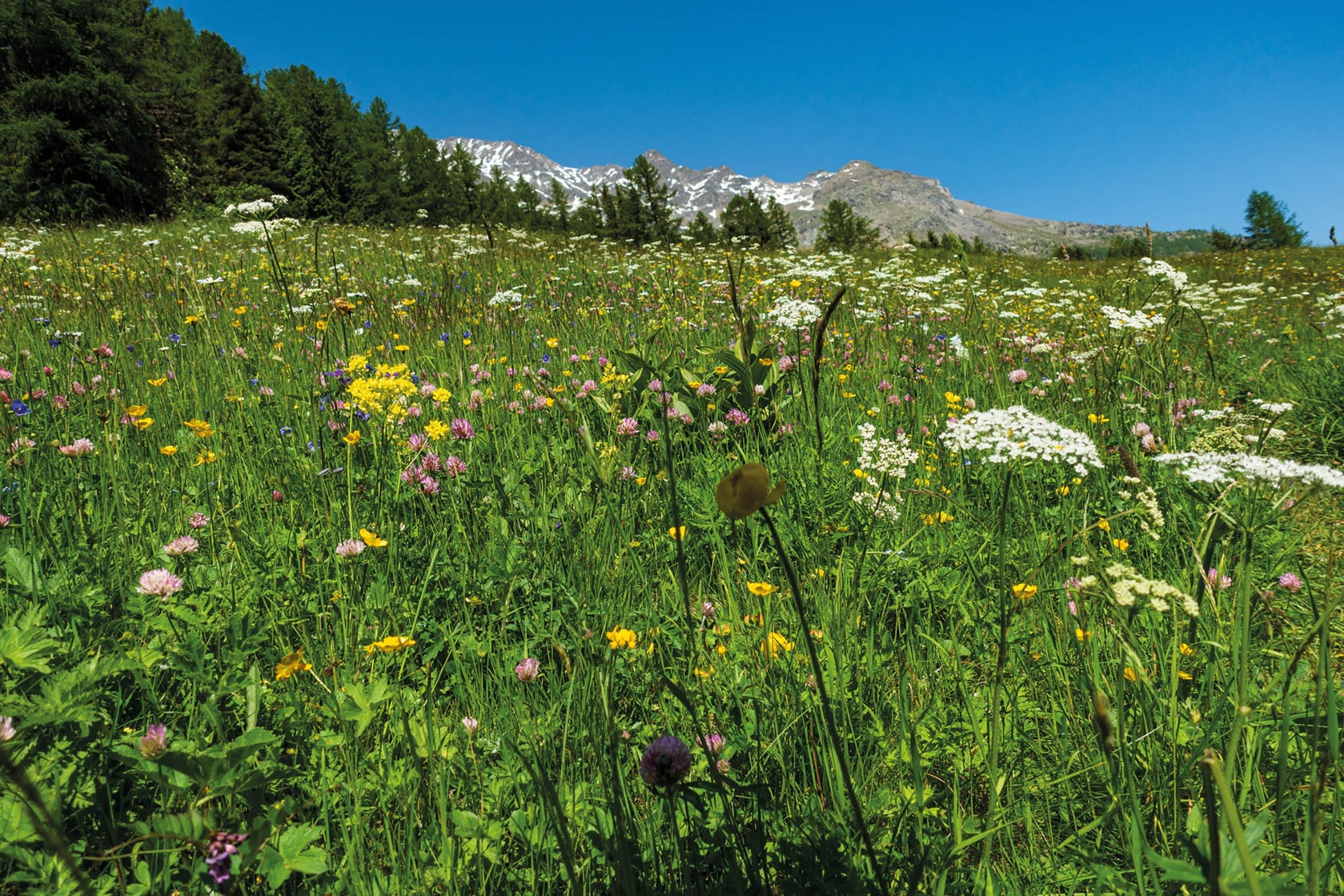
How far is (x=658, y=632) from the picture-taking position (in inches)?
71.3

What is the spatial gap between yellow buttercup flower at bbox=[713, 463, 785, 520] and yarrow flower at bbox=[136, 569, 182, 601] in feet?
5.03

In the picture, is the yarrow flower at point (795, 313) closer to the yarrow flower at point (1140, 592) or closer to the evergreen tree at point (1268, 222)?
the yarrow flower at point (1140, 592)

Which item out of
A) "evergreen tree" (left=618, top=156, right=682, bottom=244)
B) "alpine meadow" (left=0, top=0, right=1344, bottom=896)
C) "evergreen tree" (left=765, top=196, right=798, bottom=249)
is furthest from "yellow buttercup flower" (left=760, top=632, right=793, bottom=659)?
"evergreen tree" (left=618, top=156, right=682, bottom=244)

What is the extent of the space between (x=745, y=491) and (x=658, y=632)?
1.28 metres

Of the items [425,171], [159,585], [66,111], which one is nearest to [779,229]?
[159,585]

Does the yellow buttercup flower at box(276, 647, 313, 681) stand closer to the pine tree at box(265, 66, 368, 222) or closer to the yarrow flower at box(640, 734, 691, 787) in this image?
the yarrow flower at box(640, 734, 691, 787)

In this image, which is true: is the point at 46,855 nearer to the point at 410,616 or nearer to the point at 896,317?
the point at 410,616

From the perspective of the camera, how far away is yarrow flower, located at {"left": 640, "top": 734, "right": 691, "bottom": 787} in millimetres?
1034

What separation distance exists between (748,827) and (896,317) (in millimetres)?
4883

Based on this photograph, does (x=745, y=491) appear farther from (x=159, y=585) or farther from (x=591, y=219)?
(x=591, y=219)

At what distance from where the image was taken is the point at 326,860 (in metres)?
1.19

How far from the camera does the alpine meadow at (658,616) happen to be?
1.12 metres

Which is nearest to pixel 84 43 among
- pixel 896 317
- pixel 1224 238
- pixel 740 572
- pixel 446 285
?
pixel 446 285

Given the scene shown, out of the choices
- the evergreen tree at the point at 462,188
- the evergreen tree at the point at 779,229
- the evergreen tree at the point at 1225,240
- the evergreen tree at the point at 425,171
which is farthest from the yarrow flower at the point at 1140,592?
the evergreen tree at the point at 425,171
